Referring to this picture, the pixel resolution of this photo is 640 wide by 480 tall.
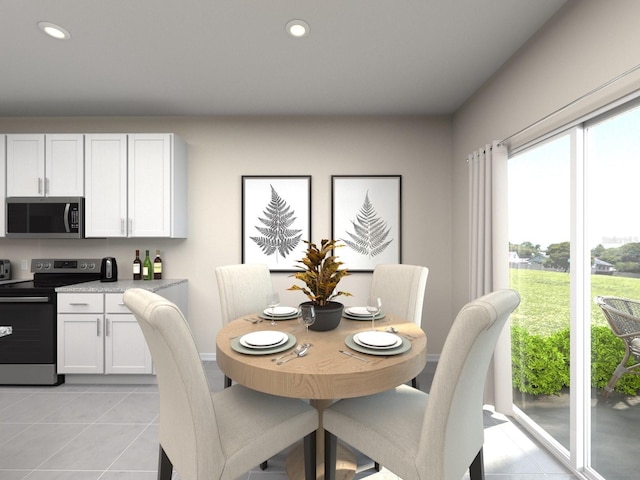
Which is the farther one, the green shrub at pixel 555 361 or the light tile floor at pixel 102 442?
the light tile floor at pixel 102 442

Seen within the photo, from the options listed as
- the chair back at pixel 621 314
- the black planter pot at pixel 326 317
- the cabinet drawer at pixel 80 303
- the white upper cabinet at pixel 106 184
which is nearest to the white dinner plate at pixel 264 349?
the black planter pot at pixel 326 317

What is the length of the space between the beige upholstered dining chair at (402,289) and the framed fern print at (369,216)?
2.73 feet

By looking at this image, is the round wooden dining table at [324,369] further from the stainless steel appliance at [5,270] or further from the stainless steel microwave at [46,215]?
the stainless steel appliance at [5,270]

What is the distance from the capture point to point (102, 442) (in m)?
2.12

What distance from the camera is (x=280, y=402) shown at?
1.51 meters

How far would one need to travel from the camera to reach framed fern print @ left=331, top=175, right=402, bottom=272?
11.4 ft

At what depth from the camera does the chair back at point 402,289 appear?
93.4 inches

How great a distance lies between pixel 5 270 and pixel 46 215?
34.3 inches

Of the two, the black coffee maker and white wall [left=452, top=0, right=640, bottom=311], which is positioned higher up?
white wall [left=452, top=0, right=640, bottom=311]

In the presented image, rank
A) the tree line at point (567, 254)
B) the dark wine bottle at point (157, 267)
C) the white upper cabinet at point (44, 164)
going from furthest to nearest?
the dark wine bottle at point (157, 267) < the white upper cabinet at point (44, 164) < the tree line at point (567, 254)

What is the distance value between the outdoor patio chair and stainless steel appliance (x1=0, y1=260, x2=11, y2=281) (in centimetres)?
510

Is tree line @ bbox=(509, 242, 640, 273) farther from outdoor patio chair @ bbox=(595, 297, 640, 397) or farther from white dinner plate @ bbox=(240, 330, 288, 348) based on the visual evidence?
white dinner plate @ bbox=(240, 330, 288, 348)

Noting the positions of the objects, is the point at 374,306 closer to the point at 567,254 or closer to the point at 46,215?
the point at 567,254

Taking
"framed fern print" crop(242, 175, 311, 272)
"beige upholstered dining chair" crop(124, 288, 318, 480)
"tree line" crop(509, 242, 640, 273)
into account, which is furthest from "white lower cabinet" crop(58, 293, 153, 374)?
"tree line" crop(509, 242, 640, 273)
